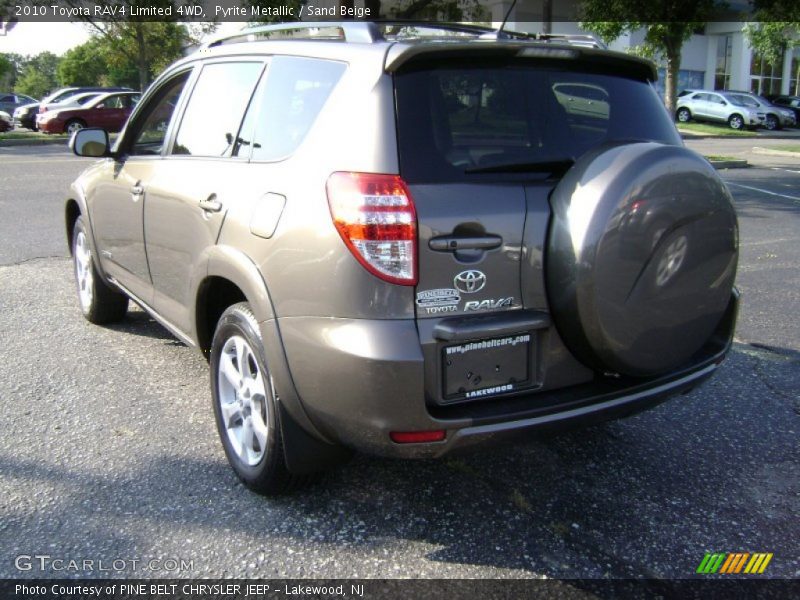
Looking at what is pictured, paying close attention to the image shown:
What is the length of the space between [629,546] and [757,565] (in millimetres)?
449

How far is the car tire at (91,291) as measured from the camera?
5172 mm

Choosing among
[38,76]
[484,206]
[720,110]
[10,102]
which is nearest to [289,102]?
[484,206]

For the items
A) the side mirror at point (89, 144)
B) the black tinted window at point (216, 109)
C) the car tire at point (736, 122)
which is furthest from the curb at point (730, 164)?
the car tire at point (736, 122)

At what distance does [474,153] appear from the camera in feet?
8.85

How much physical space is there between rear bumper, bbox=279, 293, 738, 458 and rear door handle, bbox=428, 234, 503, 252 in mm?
285

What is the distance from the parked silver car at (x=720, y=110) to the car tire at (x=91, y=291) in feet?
101

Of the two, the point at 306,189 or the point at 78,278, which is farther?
the point at 78,278

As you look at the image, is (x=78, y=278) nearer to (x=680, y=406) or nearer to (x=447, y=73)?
(x=447, y=73)

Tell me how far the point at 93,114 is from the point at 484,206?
2353cm

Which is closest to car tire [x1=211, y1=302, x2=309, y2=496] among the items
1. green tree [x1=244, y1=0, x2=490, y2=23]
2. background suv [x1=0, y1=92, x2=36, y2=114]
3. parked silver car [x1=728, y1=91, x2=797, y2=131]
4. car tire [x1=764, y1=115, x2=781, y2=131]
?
green tree [x1=244, y1=0, x2=490, y2=23]

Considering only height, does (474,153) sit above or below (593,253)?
above

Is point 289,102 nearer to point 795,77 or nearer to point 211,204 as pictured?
point 211,204

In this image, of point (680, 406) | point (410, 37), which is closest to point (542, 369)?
point (410, 37)

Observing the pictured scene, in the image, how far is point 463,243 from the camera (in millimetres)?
2553
